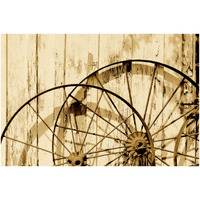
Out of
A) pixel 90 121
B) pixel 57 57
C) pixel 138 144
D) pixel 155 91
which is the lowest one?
pixel 138 144

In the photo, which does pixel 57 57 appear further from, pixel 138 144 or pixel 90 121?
pixel 138 144

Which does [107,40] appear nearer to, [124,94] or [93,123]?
[124,94]

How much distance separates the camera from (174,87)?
47.1 inches

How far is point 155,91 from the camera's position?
1.20m

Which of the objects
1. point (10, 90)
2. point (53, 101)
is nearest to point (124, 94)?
point (53, 101)

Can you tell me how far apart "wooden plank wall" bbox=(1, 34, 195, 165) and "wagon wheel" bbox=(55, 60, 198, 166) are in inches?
1.5

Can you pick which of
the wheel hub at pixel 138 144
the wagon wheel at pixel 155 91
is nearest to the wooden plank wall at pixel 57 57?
the wagon wheel at pixel 155 91

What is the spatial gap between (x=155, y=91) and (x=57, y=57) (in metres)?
0.58

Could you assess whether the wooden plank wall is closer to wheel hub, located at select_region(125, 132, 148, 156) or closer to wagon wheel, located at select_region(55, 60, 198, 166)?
wagon wheel, located at select_region(55, 60, 198, 166)

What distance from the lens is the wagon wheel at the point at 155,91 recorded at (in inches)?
46.7

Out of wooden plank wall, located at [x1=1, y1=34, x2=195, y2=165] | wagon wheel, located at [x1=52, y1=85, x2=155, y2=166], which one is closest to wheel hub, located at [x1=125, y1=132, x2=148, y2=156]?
wagon wheel, located at [x1=52, y1=85, x2=155, y2=166]

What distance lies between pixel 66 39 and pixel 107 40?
0.23 metres

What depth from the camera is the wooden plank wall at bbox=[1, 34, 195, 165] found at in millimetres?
1170

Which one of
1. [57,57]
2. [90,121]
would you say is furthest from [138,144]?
[57,57]
